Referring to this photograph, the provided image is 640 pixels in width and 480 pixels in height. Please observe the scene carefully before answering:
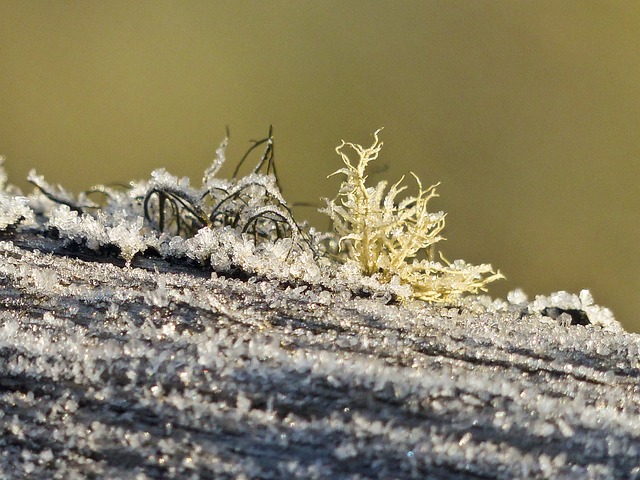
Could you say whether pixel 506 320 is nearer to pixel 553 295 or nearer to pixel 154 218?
pixel 553 295

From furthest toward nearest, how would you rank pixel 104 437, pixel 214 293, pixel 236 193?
pixel 236 193 → pixel 214 293 → pixel 104 437

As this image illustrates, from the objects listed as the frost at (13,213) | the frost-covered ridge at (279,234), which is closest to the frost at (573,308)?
the frost-covered ridge at (279,234)

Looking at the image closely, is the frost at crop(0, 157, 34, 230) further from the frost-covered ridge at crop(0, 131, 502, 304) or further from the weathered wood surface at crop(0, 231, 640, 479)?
the weathered wood surface at crop(0, 231, 640, 479)

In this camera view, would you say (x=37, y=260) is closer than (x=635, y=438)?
No

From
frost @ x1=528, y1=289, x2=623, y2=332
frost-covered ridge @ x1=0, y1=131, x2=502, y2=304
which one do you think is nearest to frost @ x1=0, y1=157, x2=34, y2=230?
frost-covered ridge @ x1=0, y1=131, x2=502, y2=304

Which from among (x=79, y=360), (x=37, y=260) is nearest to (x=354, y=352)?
(x=79, y=360)

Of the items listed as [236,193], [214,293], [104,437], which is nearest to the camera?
[104,437]

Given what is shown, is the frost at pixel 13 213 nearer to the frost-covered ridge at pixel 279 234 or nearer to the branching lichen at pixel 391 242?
the frost-covered ridge at pixel 279 234

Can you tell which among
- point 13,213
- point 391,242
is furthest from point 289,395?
point 13,213
